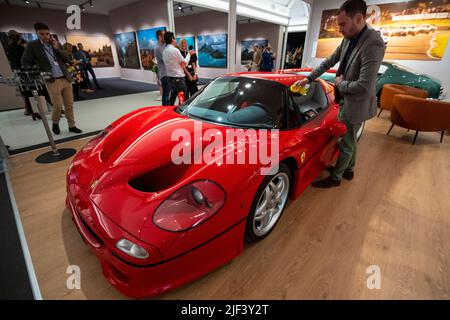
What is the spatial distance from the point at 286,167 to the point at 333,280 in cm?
76

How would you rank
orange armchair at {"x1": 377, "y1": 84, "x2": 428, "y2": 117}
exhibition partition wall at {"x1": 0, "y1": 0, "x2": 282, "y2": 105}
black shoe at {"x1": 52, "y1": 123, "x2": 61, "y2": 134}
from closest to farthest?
1. black shoe at {"x1": 52, "y1": 123, "x2": 61, "y2": 134}
2. orange armchair at {"x1": 377, "y1": 84, "x2": 428, "y2": 117}
3. exhibition partition wall at {"x1": 0, "y1": 0, "x2": 282, "y2": 105}

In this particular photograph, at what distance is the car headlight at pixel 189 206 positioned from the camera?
1.02 metres

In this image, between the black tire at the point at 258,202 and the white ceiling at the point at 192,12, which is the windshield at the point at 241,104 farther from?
the white ceiling at the point at 192,12

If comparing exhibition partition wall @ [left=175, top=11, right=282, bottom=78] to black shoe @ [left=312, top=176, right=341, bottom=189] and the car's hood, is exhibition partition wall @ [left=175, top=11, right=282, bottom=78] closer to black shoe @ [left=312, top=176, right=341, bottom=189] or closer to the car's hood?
black shoe @ [left=312, top=176, right=341, bottom=189]

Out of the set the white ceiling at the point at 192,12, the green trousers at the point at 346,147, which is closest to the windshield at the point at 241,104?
the green trousers at the point at 346,147

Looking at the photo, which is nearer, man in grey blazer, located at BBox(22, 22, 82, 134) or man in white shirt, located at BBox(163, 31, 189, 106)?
man in grey blazer, located at BBox(22, 22, 82, 134)

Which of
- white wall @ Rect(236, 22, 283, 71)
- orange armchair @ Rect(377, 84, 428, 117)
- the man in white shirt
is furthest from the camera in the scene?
white wall @ Rect(236, 22, 283, 71)

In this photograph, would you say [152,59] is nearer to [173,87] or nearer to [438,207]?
[173,87]

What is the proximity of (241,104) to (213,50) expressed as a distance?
1207cm

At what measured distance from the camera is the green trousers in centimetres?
215

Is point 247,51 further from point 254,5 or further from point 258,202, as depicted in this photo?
point 258,202

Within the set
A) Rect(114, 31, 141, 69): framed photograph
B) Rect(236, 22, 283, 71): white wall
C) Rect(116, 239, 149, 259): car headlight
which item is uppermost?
Rect(236, 22, 283, 71): white wall

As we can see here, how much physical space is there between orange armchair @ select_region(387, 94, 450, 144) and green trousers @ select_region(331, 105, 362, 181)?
1.94 metres

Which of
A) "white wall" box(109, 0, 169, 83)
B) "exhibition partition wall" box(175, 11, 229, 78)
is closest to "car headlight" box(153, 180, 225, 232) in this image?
"white wall" box(109, 0, 169, 83)
